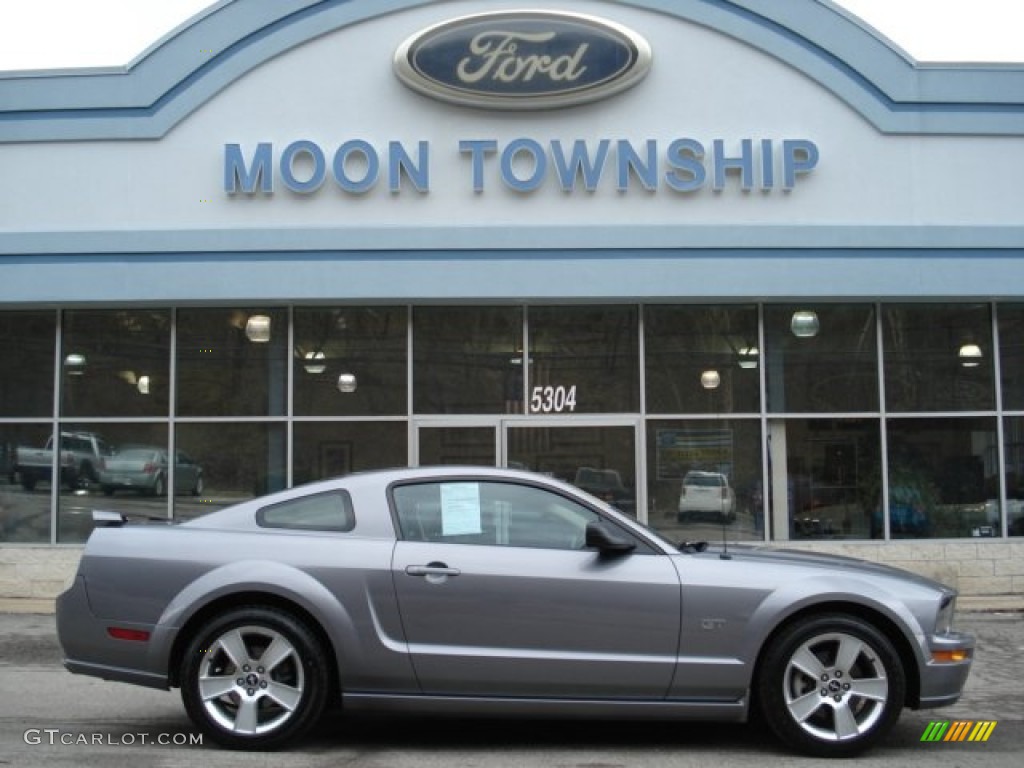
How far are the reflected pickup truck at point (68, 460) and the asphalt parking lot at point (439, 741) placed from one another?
536 cm

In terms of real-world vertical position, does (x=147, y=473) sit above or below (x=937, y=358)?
below

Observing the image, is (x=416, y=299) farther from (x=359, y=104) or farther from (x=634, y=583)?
(x=634, y=583)

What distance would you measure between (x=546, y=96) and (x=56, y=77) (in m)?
5.71

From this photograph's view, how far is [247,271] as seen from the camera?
40.8 ft

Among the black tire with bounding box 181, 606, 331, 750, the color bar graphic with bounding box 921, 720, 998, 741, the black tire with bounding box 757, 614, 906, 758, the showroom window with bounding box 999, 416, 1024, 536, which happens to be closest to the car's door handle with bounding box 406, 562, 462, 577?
the black tire with bounding box 181, 606, 331, 750

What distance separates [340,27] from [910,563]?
9034 mm

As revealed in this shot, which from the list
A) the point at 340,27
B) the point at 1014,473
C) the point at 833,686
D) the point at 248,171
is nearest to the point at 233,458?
the point at 248,171

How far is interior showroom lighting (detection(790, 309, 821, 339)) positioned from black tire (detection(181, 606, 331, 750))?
8523mm

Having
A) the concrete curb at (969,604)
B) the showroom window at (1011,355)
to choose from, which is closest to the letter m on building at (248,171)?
the concrete curb at (969,604)

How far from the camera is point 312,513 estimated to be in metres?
6.16

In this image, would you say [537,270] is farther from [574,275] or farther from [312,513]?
[312,513]

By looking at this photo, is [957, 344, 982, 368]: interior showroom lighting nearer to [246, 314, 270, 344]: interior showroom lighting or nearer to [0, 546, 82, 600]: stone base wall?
[246, 314, 270, 344]: interior showroom lighting

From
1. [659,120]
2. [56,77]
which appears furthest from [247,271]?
[659,120]

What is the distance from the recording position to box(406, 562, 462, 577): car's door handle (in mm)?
5836
